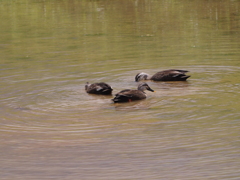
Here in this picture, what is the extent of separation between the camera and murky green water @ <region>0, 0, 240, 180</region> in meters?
6.95

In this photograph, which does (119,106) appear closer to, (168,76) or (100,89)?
(100,89)

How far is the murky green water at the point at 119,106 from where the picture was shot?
6945 mm

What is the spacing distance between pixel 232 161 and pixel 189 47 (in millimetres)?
10731

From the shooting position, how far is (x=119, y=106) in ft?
34.4

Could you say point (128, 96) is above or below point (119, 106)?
→ above

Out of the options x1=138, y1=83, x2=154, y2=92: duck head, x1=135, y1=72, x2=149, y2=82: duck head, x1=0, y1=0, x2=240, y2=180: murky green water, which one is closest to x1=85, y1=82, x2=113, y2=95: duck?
x1=0, y1=0, x2=240, y2=180: murky green water

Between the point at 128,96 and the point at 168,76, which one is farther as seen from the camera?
the point at 168,76

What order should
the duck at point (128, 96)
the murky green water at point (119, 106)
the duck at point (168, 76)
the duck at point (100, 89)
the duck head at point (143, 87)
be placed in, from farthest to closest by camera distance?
the duck at point (168, 76) → the duck at point (100, 89) → the duck head at point (143, 87) → the duck at point (128, 96) → the murky green water at point (119, 106)

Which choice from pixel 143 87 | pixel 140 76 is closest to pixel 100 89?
pixel 143 87

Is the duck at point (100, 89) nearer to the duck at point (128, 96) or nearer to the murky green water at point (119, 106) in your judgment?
the murky green water at point (119, 106)

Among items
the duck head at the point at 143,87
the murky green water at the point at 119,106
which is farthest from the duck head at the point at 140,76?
the duck head at the point at 143,87

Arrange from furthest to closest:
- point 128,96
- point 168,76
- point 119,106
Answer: point 168,76
point 128,96
point 119,106

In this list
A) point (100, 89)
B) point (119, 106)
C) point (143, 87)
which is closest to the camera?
point (119, 106)

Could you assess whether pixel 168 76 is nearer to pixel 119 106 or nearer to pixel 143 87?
pixel 143 87
